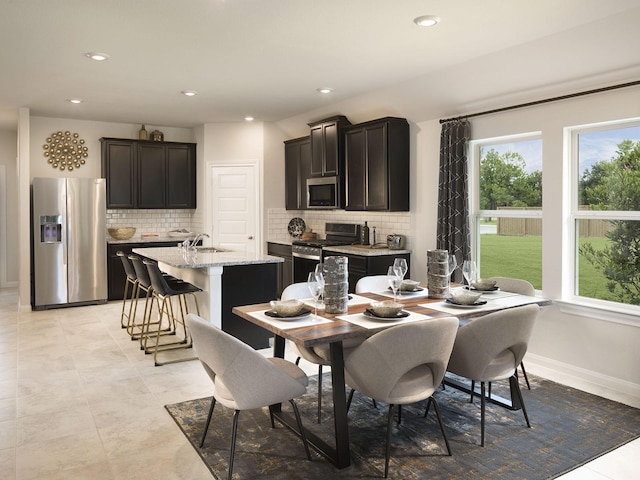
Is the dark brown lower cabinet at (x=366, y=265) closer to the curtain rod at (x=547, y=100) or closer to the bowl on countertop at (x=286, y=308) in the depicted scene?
the curtain rod at (x=547, y=100)

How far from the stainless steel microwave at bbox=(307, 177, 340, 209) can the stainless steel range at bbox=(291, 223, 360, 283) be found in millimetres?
377

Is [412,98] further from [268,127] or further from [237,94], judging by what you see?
[268,127]

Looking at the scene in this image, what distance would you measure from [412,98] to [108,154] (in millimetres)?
4518

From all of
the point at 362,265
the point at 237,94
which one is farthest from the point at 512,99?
the point at 237,94

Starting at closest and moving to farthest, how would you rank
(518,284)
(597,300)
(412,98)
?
(518,284), (597,300), (412,98)

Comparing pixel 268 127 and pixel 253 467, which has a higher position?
pixel 268 127

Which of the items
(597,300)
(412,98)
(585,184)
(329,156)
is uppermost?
(412,98)

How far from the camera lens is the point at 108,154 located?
24.8 feet

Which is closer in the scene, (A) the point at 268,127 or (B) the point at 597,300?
(B) the point at 597,300

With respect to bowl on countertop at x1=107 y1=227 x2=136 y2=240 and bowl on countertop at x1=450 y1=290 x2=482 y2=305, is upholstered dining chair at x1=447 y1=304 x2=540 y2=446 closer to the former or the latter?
bowl on countertop at x1=450 y1=290 x2=482 y2=305

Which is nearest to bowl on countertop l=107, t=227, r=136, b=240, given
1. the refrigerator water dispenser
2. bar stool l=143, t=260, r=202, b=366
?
the refrigerator water dispenser

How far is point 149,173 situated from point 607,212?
20.2 feet

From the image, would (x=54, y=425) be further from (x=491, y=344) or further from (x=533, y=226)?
(x=533, y=226)

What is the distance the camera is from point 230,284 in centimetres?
494
